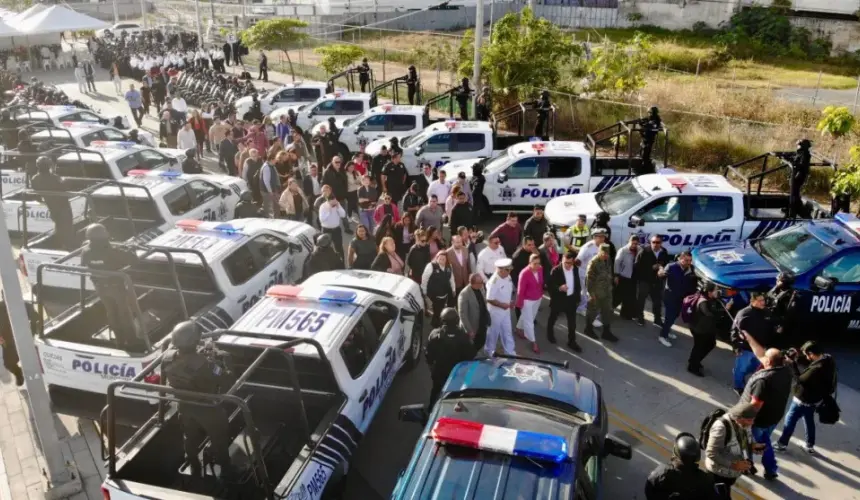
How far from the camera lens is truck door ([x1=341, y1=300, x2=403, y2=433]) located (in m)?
6.80

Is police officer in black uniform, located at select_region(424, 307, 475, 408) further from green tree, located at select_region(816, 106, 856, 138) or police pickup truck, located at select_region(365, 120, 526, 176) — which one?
green tree, located at select_region(816, 106, 856, 138)

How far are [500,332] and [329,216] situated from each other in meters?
3.63

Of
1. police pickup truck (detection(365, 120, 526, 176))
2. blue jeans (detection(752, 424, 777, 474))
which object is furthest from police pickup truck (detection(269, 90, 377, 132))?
blue jeans (detection(752, 424, 777, 474))

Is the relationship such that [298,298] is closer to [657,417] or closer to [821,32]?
[657,417]

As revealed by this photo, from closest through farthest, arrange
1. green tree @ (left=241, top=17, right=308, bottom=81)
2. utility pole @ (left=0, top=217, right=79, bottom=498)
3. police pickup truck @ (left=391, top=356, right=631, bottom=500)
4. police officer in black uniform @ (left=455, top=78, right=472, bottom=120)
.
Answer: police pickup truck @ (left=391, top=356, right=631, bottom=500) < utility pole @ (left=0, top=217, right=79, bottom=498) < police officer in black uniform @ (left=455, top=78, right=472, bottom=120) < green tree @ (left=241, top=17, right=308, bottom=81)

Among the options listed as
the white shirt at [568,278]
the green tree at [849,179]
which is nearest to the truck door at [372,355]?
the white shirt at [568,278]

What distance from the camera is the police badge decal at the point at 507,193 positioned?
1358 centimetres

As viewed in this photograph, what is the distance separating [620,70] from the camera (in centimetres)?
2078

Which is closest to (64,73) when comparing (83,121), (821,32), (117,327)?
(83,121)

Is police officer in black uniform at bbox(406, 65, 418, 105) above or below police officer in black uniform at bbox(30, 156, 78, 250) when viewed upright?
above

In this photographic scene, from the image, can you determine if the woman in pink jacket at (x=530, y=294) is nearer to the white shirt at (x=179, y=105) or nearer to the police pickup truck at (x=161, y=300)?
the police pickup truck at (x=161, y=300)

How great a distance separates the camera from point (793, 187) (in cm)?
1127

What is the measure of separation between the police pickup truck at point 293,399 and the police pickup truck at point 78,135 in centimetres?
954

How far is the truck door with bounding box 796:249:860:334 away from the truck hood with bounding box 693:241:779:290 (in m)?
0.50
